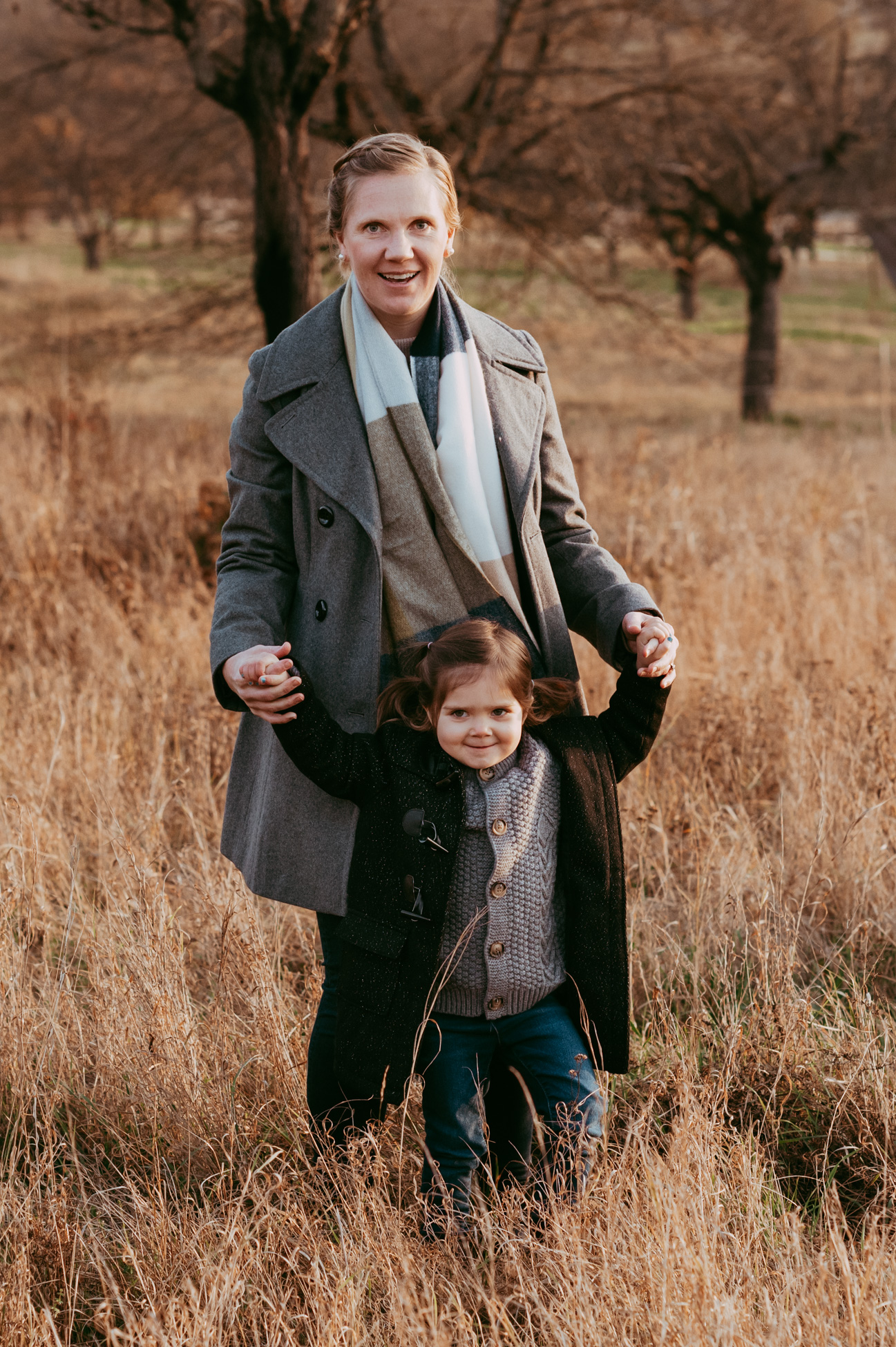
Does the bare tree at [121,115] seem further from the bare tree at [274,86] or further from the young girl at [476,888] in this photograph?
the young girl at [476,888]

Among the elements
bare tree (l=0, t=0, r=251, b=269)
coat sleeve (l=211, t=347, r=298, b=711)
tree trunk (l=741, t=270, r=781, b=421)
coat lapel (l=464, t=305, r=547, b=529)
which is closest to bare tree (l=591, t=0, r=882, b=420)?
tree trunk (l=741, t=270, r=781, b=421)

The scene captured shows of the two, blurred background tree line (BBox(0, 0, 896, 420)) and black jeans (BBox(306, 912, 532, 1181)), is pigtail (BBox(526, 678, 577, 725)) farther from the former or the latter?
blurred background tree line (BBox(0, 0, 896, 420))

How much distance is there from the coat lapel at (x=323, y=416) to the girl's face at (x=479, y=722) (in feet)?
1.00

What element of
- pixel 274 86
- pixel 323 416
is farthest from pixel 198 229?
pixel 323 416

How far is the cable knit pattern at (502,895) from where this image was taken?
70.8 inches

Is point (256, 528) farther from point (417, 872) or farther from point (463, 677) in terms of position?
point (417, 872)

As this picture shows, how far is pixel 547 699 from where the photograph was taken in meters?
1.91

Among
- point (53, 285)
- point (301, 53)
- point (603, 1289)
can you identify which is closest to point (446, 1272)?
point (603, 1289)

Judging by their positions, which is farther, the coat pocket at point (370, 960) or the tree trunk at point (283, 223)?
the tree trunk at point (283, 223)

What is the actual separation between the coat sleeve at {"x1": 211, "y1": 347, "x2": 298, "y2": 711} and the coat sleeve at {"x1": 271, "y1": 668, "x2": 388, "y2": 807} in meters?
0.17

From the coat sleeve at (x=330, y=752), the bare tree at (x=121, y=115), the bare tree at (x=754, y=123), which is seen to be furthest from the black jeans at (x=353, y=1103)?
the bare tree at (x=754, y=123)

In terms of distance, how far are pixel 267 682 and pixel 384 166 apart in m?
0.85

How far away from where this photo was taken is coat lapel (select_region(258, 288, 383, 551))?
1.89 meters

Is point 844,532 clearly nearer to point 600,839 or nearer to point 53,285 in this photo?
point 600,839
